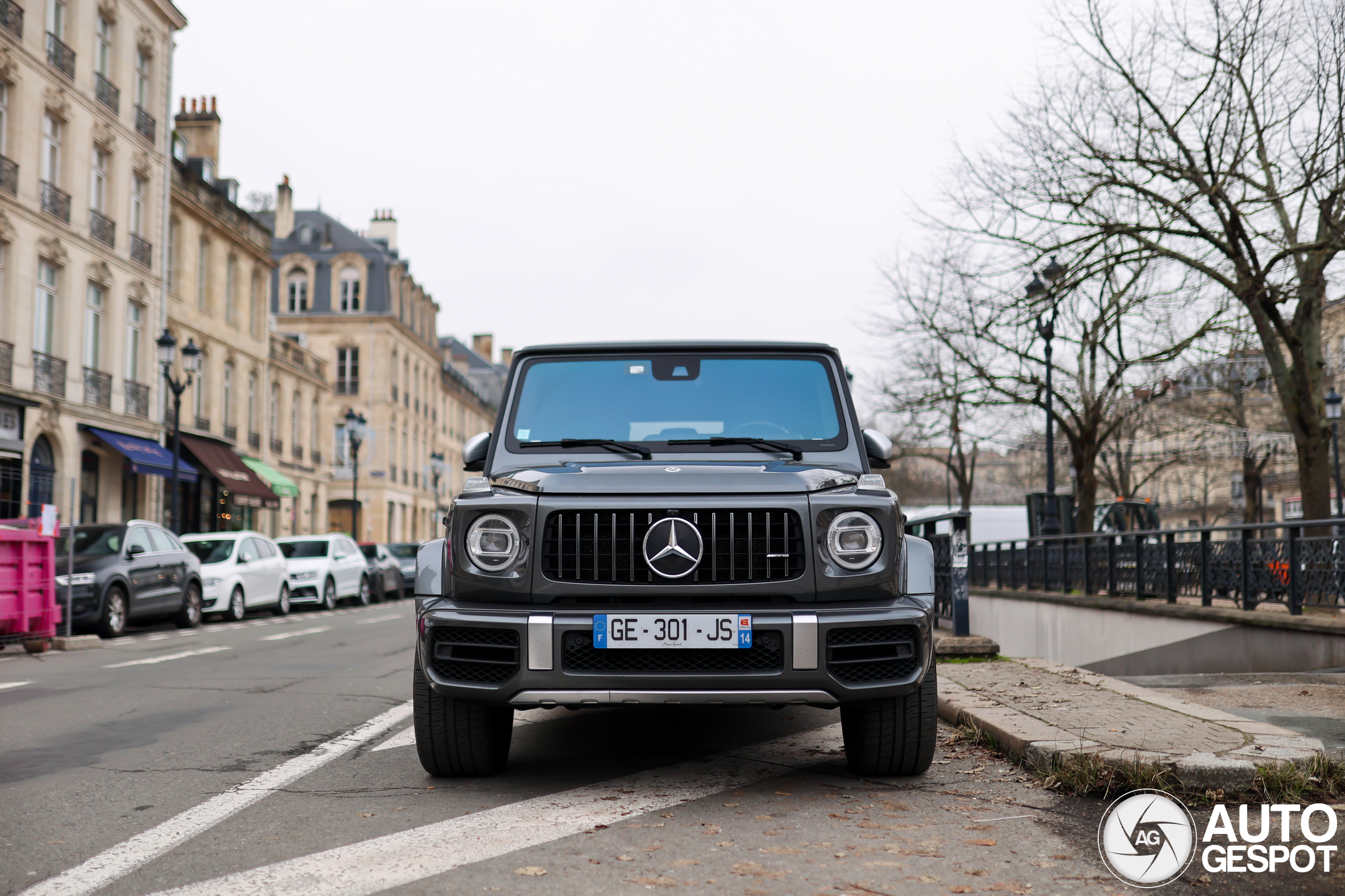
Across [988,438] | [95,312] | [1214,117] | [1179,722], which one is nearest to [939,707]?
[1179,722]

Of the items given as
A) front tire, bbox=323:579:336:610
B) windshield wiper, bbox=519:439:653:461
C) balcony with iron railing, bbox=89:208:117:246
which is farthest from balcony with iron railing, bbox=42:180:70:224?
windshield wiper, bbox=519:439:653:461

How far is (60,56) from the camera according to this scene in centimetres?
2836

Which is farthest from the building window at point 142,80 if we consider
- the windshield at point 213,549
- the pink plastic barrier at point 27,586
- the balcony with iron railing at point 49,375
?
the pink plastic barrier at point 27,586

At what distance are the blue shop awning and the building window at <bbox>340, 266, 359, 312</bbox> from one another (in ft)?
96.4

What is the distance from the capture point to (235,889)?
3826 millimetres

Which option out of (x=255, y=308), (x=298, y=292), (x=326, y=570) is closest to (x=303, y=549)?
(x=326, y=570)

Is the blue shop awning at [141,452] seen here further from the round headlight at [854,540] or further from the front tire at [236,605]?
the round headlight at [854,540]

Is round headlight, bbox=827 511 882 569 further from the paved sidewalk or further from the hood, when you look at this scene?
the paved sidewalk

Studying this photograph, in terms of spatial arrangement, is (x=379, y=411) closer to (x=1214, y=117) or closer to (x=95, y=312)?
(x=95, y=312)

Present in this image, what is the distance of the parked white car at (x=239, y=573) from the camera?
21.2 m

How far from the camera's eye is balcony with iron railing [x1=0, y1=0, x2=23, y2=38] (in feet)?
85.2

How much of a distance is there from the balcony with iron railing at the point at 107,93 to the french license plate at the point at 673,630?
29671 millimetres

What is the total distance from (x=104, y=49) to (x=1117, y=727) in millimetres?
31751

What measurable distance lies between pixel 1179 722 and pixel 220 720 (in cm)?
555
